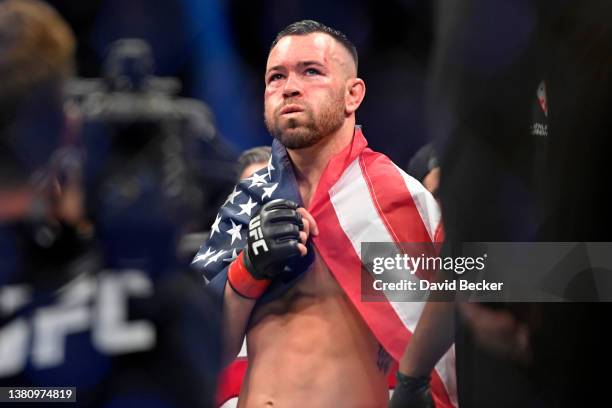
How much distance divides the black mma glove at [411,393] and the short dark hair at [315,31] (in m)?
0.63

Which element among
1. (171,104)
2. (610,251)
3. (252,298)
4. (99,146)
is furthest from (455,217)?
(99,146)

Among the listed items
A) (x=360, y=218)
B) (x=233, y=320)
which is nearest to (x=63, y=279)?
(x=233, y=320)

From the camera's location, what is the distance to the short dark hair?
1.70 meters

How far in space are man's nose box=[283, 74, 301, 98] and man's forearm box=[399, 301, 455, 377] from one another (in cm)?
49

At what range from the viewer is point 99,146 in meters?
1.60

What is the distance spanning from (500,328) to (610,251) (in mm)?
273

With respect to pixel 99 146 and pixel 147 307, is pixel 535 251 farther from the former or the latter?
pixel 99 146

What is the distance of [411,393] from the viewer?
1.66 meters

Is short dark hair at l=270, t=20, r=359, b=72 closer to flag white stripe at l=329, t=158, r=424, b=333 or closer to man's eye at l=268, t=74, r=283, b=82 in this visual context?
man's eye at l=268, t=74, r=283, b=82

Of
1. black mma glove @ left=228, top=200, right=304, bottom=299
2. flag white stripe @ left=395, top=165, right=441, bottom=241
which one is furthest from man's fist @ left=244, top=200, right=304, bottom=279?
flag white stripe @ left=395, top=165, right=441, bottom=241

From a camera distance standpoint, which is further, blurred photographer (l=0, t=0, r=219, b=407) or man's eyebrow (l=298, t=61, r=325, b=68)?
man's eyebrow (l=298, t=61, r=325, b=68)

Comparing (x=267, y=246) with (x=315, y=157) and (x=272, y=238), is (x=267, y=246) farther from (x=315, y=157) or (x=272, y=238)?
(x=315, y=157)

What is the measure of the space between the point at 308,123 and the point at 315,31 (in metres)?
0.18

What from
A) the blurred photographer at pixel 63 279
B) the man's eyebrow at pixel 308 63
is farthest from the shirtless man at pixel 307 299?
the blurred photographer at pixel 63 279
